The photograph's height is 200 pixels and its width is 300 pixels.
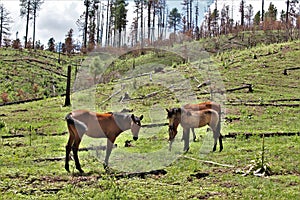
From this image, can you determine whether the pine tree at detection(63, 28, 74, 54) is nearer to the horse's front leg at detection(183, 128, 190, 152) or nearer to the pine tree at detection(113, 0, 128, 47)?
the pine tree at detection(113, 0, 128, 47)

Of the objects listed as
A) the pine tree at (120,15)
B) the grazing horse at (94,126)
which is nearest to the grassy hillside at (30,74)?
the pine tree at (120,15)

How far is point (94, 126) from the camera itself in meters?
10.2

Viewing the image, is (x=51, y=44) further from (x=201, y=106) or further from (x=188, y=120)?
(x=188, y=120)

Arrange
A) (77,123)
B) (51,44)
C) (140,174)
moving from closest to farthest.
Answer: (140,174) → (77,123) → (51,44)

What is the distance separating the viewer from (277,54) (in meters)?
36.2

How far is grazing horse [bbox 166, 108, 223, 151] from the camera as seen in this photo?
39.5 feet

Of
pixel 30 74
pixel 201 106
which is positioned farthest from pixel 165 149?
pixel 30 74

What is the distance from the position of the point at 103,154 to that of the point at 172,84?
16.7 m

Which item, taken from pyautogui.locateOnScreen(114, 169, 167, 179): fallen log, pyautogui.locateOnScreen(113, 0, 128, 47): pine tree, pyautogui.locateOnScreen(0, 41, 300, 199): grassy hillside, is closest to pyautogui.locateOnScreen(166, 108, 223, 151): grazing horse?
pyautogui.locateOnScreen(0, 41, 300, 199): grassy hillside

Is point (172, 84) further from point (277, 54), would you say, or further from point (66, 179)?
point (66, 179)

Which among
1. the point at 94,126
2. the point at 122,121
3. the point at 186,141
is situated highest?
the point at 122,121

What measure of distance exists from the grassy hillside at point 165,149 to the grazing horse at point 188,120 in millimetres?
516

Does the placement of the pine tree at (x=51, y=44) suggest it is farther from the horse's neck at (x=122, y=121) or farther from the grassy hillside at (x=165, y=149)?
the horse's neck at (x=122, y=121)

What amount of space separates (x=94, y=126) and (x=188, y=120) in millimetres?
3363
